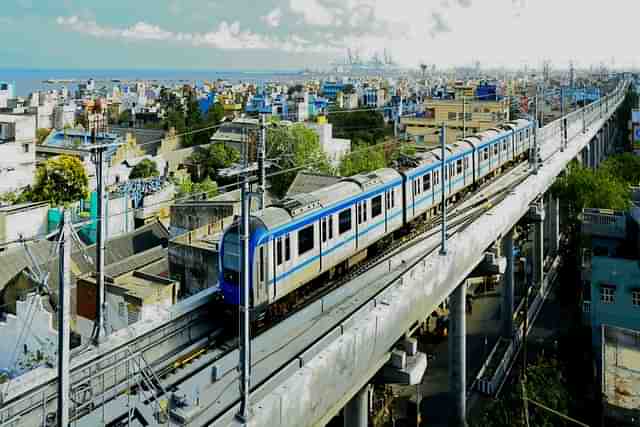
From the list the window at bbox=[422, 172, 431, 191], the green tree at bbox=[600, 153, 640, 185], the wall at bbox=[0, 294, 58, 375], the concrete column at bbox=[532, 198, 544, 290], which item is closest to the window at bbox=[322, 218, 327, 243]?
the window at bbox=[422, 172, 431, 191]

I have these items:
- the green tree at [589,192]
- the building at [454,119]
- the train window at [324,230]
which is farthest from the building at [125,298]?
the building at [454,119]

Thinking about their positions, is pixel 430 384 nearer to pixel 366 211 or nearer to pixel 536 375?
pixel 536 375

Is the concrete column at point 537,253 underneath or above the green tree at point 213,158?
underneath

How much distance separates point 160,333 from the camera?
29.7 ft

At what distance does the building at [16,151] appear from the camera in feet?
93.8

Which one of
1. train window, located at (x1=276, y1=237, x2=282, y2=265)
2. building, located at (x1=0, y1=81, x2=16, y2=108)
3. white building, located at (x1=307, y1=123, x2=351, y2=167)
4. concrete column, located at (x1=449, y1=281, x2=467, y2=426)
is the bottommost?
concrete column, located at (x1=449, y1=281, x2=467, y2=426)

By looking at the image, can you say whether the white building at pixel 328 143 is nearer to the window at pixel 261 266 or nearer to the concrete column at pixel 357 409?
the window at pixel 261 266

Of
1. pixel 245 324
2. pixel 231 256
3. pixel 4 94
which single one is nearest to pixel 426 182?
pixel 231 256

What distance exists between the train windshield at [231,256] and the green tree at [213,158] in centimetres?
2693

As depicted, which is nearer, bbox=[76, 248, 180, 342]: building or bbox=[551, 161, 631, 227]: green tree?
bbox=[76, 248, 180, 342]: building

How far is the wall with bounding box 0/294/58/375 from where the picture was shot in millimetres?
13711

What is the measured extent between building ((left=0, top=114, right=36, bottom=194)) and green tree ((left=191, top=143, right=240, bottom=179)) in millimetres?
10460

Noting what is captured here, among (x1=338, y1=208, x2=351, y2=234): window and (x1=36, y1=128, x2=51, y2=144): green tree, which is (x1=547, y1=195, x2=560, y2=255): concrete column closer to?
(x1=338, y1=208, x2=351, y2=234): window

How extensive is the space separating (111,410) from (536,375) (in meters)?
9.13
